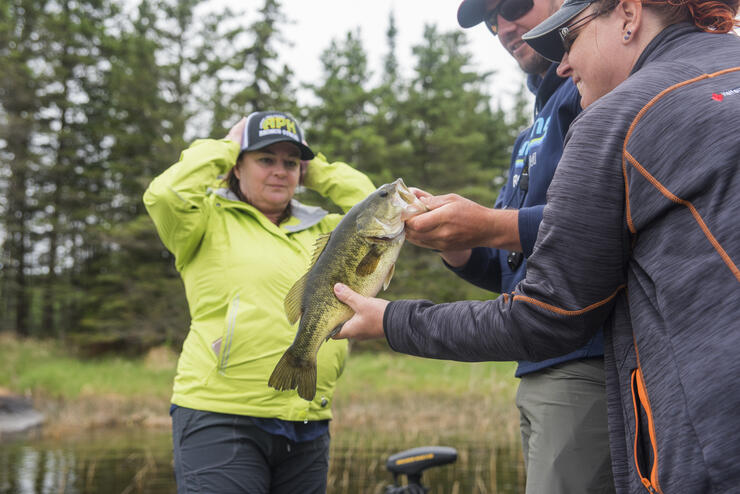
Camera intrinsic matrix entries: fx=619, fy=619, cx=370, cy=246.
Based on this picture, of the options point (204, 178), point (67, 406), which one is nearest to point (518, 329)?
point (204, 178)

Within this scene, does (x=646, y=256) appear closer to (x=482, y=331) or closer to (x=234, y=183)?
(x=482, y=331)

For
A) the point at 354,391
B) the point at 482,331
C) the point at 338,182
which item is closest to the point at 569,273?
the point at 482,331

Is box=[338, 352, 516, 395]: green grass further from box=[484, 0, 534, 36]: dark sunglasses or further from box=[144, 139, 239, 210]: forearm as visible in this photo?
box=[484, 0, 534, 36]: dark sunglasses

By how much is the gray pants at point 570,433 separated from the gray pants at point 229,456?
60.7 inches

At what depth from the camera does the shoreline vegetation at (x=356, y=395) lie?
12.4 meters

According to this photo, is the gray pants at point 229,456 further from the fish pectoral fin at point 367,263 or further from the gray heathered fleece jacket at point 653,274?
the gray heathered fleece jacket at point 653,274

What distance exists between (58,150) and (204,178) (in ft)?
88.4

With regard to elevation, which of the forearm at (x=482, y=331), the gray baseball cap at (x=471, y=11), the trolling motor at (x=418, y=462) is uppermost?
the gray baseball cap at (x=471, y=11)

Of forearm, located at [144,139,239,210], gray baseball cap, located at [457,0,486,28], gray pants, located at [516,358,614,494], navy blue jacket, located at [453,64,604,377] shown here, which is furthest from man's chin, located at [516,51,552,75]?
forearm, located at [144,139,239,210]

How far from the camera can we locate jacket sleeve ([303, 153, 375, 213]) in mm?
4234

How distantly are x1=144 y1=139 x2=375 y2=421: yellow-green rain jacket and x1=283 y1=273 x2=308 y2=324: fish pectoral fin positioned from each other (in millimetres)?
862

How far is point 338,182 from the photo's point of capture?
4.24 meters

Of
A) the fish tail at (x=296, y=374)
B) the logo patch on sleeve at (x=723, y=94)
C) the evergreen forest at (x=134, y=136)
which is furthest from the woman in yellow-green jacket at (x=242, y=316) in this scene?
the evergreen forest at (x=134, y=136)

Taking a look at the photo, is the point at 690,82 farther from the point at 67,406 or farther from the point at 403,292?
the point at 403,292
